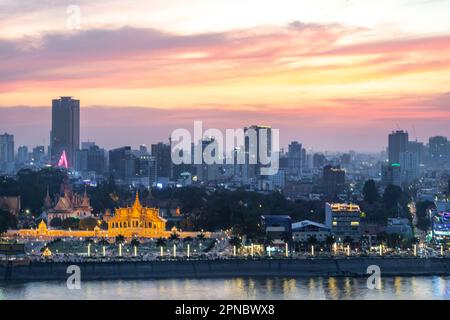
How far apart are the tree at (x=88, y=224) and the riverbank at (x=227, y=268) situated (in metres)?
7.47

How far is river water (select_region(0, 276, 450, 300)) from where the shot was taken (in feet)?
44.2

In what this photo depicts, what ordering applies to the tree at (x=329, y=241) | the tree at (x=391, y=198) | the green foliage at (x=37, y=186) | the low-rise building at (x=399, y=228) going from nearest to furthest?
the tree at (x=329, y=241)
the low-rise building at (x=399, y=228)
the green foliage at (x=37, y=186)
the tree at (x=391, y=198)

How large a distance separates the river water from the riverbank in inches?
18.6

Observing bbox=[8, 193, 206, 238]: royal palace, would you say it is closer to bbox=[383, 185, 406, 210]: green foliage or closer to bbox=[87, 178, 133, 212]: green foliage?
bbox=[87, 178, 133, 212]: green foliage

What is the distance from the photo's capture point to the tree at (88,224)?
24.2 metres

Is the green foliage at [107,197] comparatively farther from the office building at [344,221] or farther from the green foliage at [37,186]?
the office building at [344,221]

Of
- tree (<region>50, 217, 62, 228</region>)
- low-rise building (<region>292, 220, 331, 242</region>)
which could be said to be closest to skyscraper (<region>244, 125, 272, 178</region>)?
tree (<region>50, 217, 62, 228</region>)

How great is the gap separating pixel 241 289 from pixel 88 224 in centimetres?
1033

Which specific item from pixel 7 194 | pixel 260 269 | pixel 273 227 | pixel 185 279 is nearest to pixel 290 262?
pixel 260 269

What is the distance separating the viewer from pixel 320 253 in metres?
18.7

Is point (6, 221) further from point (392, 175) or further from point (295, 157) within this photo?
point (295, 157)

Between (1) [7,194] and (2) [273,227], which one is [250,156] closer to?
(1) [7,194]

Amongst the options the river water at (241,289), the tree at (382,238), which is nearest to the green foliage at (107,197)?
the tree at (382,238)

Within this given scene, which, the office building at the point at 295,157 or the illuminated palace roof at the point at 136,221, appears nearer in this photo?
the illuminated palace roof at the point at 136,221
